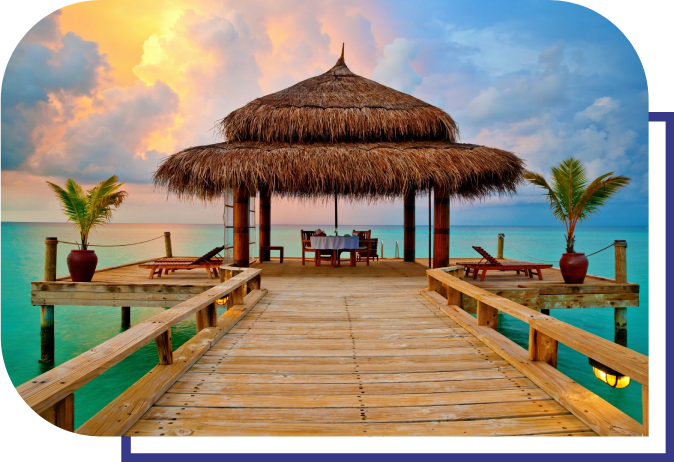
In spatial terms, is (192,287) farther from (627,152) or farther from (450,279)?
(627,152)

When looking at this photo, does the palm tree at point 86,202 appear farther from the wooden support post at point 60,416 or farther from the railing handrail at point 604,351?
the railing handrail at point 604,351

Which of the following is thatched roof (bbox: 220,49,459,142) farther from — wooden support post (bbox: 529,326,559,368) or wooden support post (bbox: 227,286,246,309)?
wooden support post (bbox: 529,326,559,368)

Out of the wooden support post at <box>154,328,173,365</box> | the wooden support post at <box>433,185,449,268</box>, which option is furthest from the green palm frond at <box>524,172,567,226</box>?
the wooden support post at <box>154,328,173,365</box>

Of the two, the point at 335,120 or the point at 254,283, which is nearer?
the point at 254,283

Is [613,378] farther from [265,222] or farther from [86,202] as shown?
[265,222]

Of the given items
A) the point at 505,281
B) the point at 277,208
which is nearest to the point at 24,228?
the point at 277,208

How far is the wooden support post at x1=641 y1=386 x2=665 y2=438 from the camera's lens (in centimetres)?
145

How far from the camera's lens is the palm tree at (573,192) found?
611 cm

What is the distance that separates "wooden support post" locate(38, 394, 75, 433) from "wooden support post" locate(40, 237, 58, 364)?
496 cm

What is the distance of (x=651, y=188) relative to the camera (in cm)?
151

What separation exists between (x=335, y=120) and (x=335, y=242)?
256 centimetres

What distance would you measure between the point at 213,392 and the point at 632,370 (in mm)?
1999

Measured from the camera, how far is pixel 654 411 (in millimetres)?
1470

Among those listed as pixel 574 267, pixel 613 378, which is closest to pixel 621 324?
pixel 574 267
